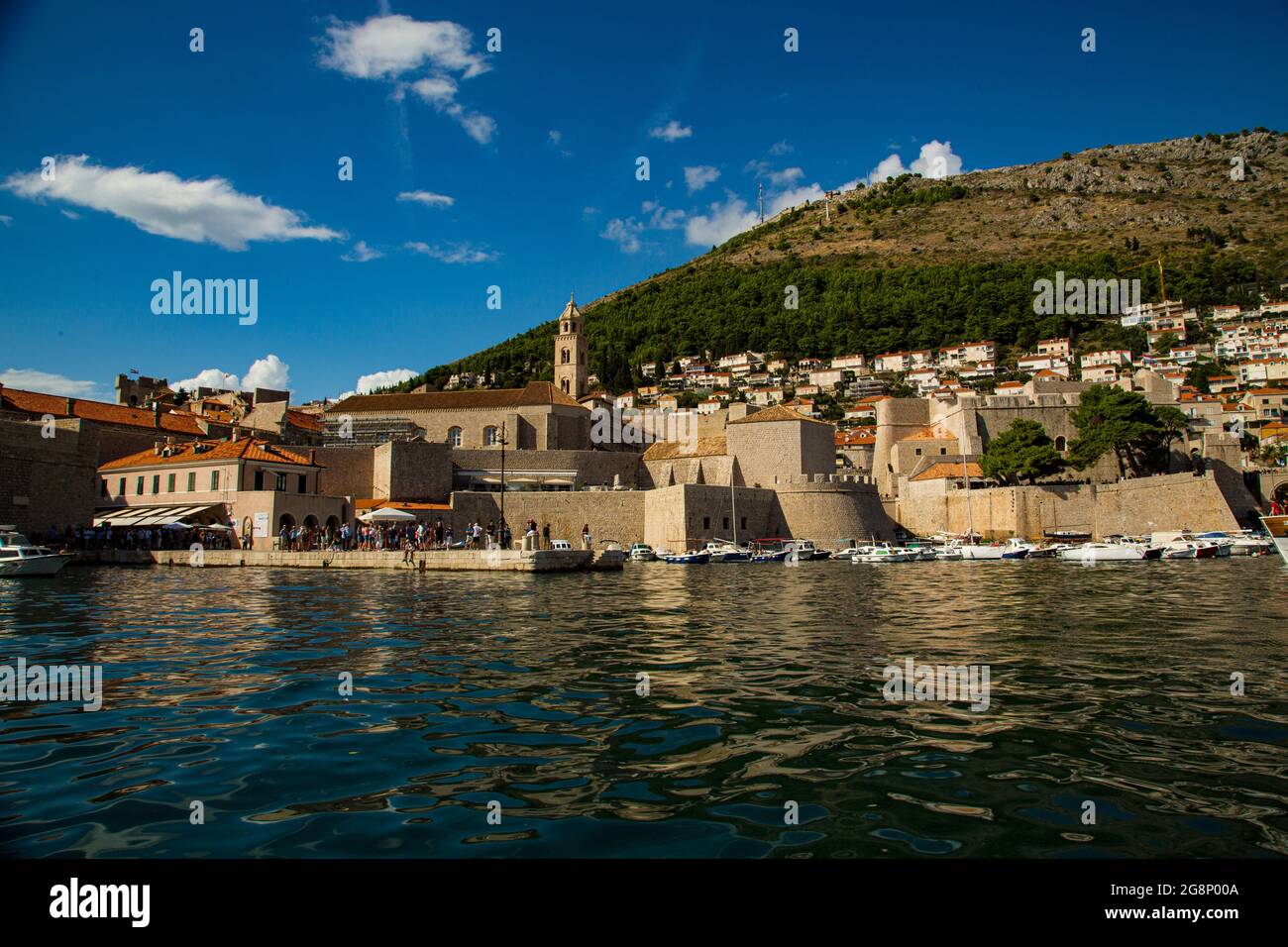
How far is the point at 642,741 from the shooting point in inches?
224

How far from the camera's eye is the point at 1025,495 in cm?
3969

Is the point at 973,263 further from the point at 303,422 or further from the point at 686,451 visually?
the point at 303,422

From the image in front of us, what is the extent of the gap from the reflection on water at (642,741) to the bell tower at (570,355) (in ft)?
150

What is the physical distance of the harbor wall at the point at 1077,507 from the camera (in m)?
34.7

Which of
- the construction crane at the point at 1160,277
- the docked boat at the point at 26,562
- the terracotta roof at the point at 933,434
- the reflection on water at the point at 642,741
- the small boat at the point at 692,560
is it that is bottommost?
the small boat at the point at 692,560

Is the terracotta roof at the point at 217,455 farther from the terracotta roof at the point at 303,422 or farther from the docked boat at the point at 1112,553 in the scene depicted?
the docked boat at the point at 1112,553

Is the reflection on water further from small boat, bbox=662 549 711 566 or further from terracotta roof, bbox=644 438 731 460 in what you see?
terracotta roof, bbox=644 438 731 460

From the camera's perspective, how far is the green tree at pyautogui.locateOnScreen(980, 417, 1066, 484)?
42094 mm

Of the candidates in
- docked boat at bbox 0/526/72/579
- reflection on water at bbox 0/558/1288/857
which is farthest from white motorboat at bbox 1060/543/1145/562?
docked boat at bbox 0/526/72/579

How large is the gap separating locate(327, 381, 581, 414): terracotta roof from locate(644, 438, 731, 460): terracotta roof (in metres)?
5.64

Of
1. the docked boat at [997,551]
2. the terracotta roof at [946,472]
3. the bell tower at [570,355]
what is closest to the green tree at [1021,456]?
the terracotta roof at [946,472]

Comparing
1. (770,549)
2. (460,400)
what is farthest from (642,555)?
(460,400)

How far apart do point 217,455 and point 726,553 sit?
2201 cm
